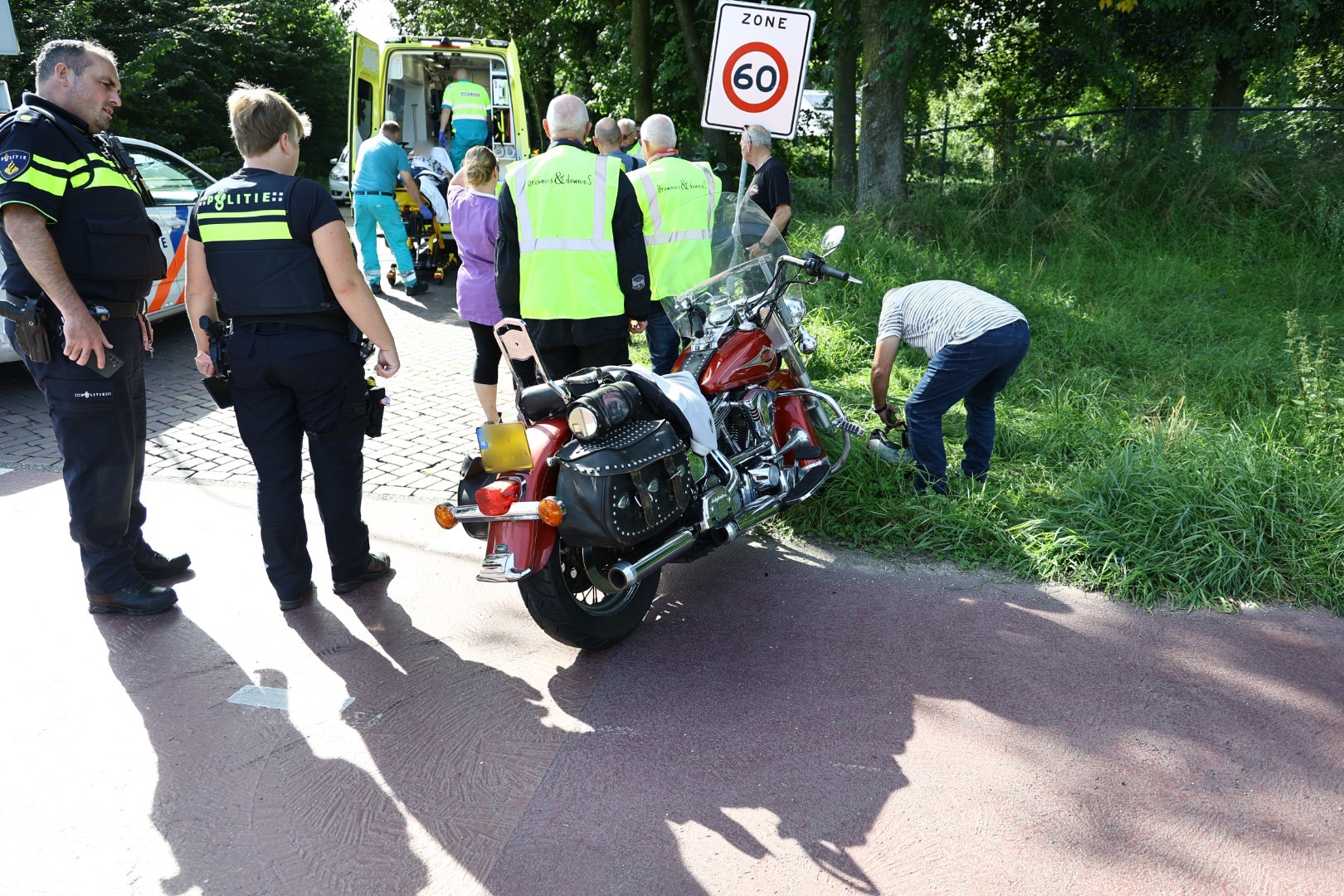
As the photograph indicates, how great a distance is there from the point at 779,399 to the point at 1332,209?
7226mm

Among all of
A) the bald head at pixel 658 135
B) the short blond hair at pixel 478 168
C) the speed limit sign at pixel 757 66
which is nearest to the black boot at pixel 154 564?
the short blond hair at pixel 478 168

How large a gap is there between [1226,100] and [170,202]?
518 inches

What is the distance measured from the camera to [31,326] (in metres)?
3.51

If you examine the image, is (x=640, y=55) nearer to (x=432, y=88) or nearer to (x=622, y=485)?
(x=432, y=88)

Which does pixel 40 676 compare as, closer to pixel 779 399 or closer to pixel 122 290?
pixel 122 290

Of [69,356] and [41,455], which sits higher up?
[69,356]

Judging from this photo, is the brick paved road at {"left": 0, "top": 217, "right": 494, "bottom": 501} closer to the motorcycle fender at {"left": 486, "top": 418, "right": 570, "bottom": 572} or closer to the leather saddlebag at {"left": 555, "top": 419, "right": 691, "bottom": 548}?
the motorcycle fender at {"left": 486, "top": 418, "right": 570, "bottom": 572}

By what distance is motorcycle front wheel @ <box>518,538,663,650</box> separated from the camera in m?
3.25

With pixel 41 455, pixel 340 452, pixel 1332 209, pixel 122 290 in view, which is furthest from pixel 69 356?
pixel 1332 209

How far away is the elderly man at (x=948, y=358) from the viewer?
4449mm

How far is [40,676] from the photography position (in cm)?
348

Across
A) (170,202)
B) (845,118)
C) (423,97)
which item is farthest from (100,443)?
(423,97)

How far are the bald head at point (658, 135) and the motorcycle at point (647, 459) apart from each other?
4.43 feet

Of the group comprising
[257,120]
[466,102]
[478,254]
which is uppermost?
[466,102]
